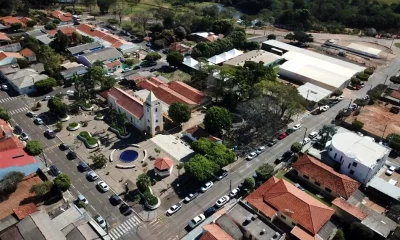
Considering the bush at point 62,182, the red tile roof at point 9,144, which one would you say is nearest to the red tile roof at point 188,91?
the bush at point 62,182

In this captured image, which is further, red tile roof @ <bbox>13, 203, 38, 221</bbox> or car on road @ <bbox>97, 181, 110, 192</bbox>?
car on road @ <bbox>97, 181, 110, 192</bbox>

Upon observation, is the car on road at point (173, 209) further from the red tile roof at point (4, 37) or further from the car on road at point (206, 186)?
the red tile roof at point (4, 37)

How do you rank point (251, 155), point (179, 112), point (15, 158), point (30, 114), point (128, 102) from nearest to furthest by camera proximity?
point (15, 158), point (251, 155), point (179, 112), point (128, 102), point (30, 114)

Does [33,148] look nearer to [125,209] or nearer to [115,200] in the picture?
[115,200]

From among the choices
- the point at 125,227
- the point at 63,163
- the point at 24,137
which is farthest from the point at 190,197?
the point at 24,137

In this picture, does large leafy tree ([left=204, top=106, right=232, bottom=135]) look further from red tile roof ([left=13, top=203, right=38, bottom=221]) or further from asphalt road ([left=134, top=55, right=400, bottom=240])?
red tile roof ([left=13, top=203, right=38, bottom=221])

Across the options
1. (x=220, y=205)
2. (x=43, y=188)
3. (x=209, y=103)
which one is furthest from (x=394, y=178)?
(x=43, y=188)

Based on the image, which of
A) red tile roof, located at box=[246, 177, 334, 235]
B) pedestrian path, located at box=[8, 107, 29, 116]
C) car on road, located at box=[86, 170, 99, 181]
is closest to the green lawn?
red tile roof, located at box=[246, 177, 334, 235]
